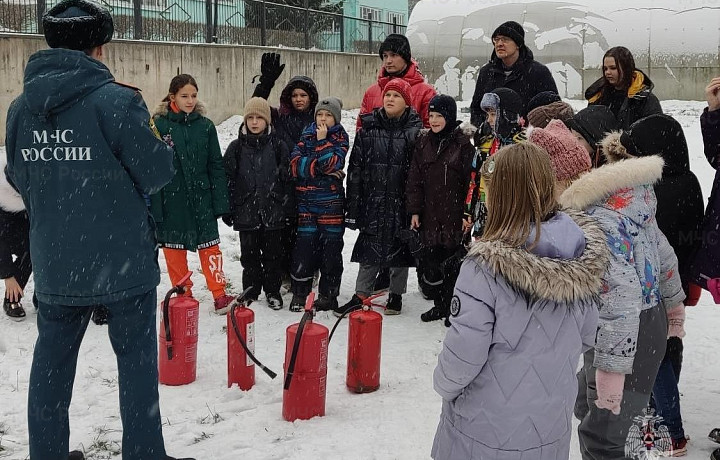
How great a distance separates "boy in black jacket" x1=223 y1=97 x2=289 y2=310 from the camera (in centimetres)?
633

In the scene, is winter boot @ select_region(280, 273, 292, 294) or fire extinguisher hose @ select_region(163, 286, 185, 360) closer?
fire extinguisher hose @ select_region(163, 286, 185, 360)

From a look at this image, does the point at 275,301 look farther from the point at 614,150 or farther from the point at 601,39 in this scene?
the point at 601,39

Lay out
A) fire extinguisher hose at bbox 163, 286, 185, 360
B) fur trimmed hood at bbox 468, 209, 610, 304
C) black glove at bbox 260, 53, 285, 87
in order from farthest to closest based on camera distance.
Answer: black glove at bbox 260, 53, 285, 87, fire extinguisher hose at bbox 163, 286, 185, 360, fur trimmed hood at bbox 468, 209, 610, 304

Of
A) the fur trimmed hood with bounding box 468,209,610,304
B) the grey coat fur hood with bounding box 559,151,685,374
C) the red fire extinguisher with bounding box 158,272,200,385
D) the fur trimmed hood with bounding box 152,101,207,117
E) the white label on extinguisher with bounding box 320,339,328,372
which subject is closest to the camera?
the fur trimmed hood with bounding box 468,209,610,304

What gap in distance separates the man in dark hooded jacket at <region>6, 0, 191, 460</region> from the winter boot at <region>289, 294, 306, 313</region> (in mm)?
3084

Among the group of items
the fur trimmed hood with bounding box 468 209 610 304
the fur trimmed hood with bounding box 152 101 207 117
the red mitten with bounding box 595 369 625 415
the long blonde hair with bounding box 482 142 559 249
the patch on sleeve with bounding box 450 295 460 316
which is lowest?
the red mitten with bounding box 595 369 625 415

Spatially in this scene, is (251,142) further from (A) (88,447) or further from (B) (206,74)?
(B) (206,74)

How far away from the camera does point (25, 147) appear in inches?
122

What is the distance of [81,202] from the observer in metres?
3.09

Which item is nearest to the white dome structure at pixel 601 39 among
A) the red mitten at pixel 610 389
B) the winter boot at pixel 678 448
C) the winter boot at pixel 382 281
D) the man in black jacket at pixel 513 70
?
the man in black jacket at pixel 513 70

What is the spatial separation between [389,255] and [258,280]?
49.8 inches

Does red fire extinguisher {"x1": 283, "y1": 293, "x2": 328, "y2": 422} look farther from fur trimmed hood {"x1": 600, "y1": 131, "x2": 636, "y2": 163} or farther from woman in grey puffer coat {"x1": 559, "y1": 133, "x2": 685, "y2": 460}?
fur trimmed hood {"x1": 600, "y1": 131, "x2": 636, "y2": 163}

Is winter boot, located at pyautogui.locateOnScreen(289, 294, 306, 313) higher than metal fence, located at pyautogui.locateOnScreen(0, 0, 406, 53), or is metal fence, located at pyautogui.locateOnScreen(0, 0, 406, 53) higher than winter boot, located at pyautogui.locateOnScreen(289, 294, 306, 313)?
metal fence, located at pyautogui.locateOnScreen(0, 0, 406, 53)

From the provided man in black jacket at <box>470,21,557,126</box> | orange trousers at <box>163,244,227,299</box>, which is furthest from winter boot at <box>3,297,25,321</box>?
man in black jacket at <box>470,21,557,126</box>
